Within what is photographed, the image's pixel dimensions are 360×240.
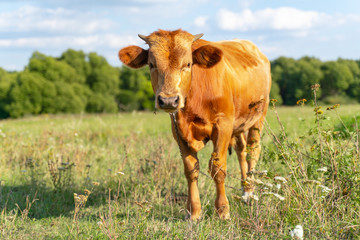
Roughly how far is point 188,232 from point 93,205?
272 centimetres

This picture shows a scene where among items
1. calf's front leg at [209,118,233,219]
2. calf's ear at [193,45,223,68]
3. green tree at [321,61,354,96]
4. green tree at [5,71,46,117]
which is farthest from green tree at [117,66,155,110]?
calf's ear at [193,45,223,68]

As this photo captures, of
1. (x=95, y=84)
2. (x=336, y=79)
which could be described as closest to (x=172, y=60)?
(x=95, y=84)

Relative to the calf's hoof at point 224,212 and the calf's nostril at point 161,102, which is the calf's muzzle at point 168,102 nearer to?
the calf's nostril at point 161,102

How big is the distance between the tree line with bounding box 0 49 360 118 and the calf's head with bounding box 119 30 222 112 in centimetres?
4126

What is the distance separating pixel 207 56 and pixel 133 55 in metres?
1.00

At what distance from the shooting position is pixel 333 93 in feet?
191

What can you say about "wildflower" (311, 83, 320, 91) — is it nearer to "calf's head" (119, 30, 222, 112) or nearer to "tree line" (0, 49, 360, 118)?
"calf's head" (119, 30, 222, 112)

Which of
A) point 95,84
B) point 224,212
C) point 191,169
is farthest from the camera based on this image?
point 95,84

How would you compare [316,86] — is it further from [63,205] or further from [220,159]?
[63,205]

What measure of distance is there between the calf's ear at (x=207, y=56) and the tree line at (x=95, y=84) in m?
41.2

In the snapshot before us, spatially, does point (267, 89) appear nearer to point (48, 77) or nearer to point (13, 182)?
point (13, 182)

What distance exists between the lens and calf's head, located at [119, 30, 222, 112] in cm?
446

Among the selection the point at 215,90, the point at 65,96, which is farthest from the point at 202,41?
the point at 65,96

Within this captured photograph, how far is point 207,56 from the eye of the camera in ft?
16.4
